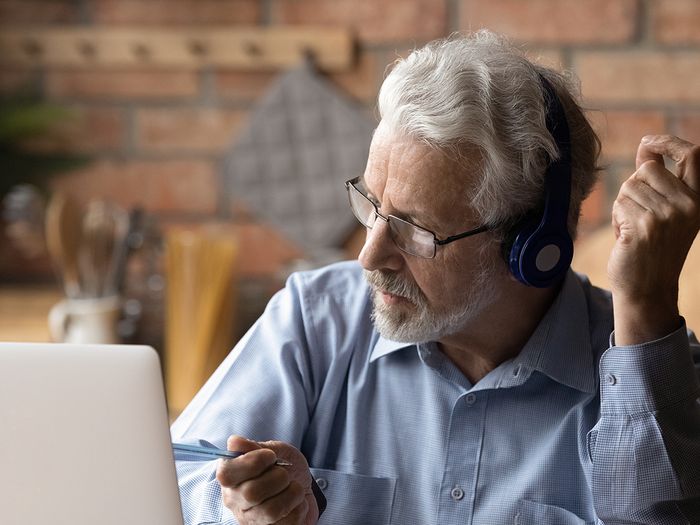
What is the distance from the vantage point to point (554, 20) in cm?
207

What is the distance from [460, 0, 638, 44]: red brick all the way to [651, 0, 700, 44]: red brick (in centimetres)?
5

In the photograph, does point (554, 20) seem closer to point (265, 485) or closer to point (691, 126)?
point (691, 126)

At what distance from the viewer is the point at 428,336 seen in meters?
1.19

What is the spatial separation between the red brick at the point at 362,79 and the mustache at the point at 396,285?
0.99 metres

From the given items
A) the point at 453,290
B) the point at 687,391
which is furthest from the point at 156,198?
the point at 687,391

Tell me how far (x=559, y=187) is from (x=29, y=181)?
1.43 metres

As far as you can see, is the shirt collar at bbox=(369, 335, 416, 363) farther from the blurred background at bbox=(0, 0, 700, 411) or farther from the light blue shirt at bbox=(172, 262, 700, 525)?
the blurred background at bbox=(0, 0, 700, 411)

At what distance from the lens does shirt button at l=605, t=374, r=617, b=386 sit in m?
1.13

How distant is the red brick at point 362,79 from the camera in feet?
6.97

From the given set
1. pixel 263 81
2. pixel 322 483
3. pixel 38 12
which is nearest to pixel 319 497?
pixel 322 483

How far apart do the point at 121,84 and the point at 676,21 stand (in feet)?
3.87

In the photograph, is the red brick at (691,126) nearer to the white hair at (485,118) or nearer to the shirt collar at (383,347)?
the white hair at (485,118)

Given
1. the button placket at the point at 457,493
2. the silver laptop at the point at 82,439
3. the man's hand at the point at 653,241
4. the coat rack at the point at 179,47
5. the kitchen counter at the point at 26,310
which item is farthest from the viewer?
the coat rack at the point at 179,47

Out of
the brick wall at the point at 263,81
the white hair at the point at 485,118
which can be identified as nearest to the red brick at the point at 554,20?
the brick wall at the point at 263,81
